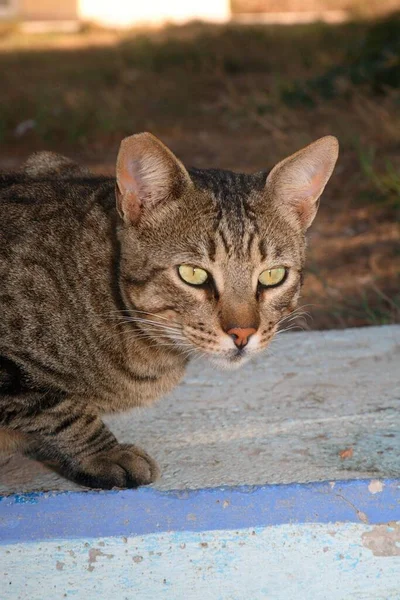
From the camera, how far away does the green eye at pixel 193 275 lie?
7.91 ft

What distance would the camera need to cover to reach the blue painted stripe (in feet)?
7.16

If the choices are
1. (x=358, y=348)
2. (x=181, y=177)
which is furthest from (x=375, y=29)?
(x=181, y=177)

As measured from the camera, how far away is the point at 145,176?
94.8 inches

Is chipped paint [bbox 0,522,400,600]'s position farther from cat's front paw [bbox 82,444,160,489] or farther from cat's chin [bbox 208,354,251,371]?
cat's chin [bbox 208,354,251,371]

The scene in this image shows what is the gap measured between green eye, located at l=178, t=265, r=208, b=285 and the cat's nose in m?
0.16

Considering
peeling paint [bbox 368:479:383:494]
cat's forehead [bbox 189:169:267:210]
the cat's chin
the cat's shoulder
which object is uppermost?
cat's forehead [bbox 189:169:267:210]

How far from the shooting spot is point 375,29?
322 inches

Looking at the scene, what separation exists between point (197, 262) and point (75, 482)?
0.65 metres

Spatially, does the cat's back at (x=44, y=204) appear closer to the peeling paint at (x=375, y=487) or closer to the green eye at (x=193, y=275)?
the green eye at (x=193, y=275)

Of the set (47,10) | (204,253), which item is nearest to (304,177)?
(204,253)

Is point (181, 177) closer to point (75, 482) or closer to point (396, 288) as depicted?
point (75, 482)

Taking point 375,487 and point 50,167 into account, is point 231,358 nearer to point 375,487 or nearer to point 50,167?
point 375,487

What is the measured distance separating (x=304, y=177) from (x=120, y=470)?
3.10ft

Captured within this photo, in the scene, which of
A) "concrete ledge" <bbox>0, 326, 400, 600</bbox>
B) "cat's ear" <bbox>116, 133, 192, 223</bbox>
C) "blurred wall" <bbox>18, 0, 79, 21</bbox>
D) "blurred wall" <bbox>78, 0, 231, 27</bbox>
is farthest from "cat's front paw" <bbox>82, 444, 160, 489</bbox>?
"blurred wall" <bbox>18, 0, 79, 21</bbox>
